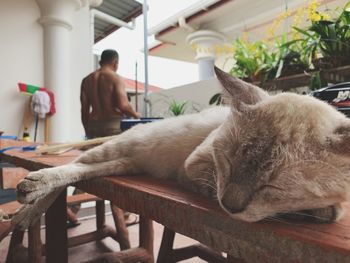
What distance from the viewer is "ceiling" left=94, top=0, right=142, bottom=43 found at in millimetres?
5457

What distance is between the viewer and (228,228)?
538 mm

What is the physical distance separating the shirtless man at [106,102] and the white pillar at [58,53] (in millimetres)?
1252

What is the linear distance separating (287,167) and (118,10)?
18.9 feet

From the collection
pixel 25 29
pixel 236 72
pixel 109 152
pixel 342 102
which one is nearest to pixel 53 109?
pixel 25 29

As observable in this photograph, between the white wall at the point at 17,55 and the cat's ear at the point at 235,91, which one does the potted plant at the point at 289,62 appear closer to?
the cat's ear at the point at 235,91

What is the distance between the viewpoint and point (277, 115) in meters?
0.65

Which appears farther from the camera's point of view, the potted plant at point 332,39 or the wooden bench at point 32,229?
the potted plant at point 332,39

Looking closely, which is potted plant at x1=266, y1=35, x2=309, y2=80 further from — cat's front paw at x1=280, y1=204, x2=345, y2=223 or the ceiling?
the ceiling

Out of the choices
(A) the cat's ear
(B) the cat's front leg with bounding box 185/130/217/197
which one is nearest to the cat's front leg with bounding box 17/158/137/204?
(B) the cat's front leg with bounding box 185/130/217/197

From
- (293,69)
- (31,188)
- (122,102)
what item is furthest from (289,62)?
(31,188)

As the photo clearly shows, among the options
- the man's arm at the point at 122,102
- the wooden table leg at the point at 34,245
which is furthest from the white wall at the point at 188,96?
the wooden table leg at the point at 34,245

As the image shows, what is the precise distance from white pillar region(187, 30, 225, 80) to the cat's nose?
12.1ft

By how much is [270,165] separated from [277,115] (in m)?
0.12

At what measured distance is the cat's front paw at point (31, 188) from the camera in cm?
87
